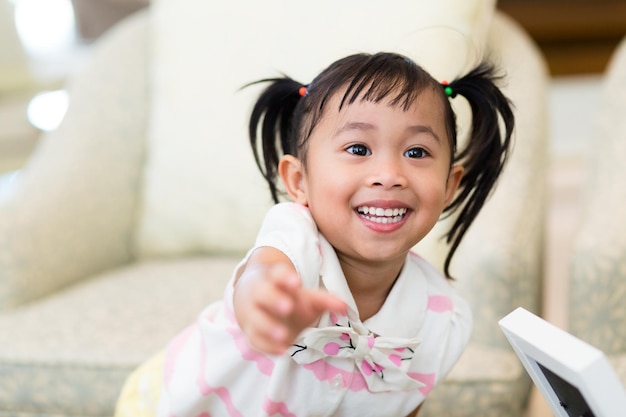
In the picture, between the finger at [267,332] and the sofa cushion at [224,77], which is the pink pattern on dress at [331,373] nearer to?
the finger at [267,332]

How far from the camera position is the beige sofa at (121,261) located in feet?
4.11

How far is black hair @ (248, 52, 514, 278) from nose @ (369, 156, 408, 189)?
6cm

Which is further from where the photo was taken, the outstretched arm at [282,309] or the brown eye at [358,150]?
the brown eye at [358,150]

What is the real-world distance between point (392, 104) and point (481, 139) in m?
0.20

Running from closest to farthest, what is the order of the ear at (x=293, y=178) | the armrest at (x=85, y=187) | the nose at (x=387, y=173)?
1. the nose at (x=387, y=173)
2. the ear at (x=293, y=178)
3. the armrest at (x=85, y=187)

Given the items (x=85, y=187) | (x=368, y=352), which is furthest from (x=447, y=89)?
(x=85, y=187)

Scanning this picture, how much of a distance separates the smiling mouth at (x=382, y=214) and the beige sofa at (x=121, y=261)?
1.24 ft

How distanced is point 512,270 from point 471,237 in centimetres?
9

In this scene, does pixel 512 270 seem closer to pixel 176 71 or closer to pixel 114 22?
pixel 176 71

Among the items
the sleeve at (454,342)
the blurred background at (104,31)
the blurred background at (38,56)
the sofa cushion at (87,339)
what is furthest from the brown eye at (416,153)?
the blurred background at (104,31)

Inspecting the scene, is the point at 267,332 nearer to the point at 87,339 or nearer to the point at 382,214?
the point at 382,214

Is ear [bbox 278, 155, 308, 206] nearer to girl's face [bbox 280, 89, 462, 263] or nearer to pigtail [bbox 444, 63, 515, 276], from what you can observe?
girl's face [bbox 280, 89, 462, 263]

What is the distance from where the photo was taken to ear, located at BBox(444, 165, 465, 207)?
1012 mm

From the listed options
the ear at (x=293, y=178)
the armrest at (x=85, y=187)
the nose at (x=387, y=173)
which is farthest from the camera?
the armrest at (x=85, y=187)
